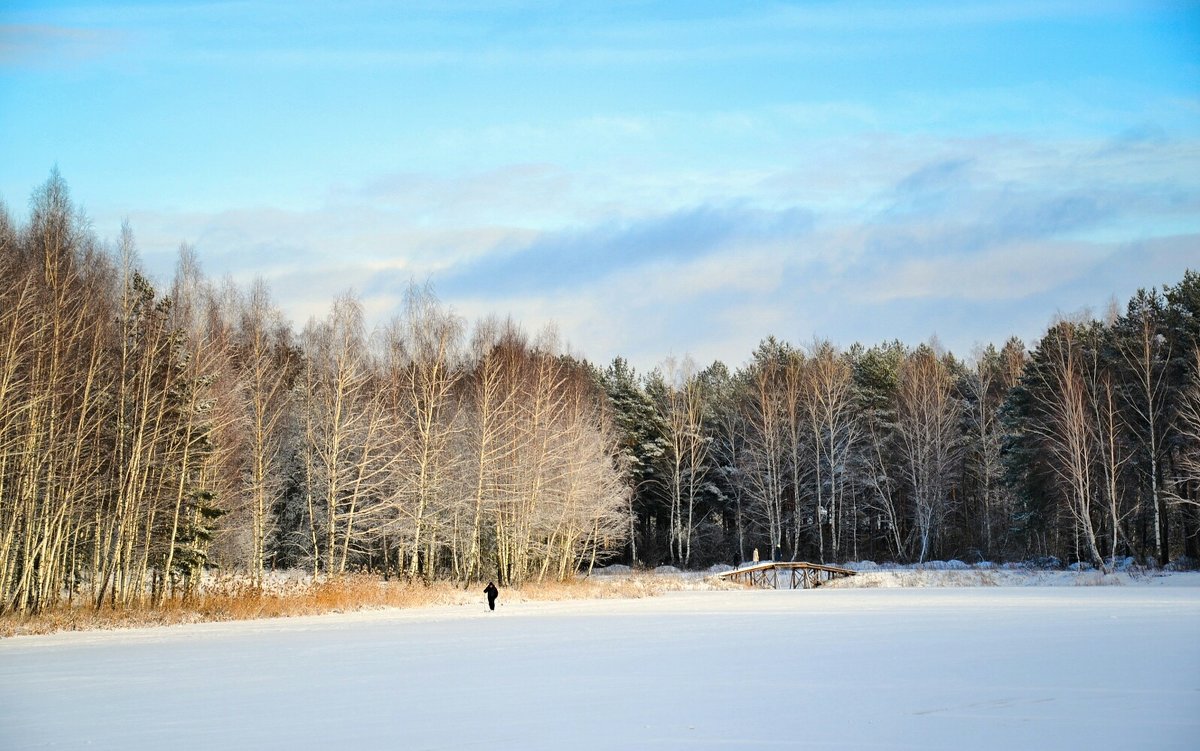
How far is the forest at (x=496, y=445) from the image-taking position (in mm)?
26500

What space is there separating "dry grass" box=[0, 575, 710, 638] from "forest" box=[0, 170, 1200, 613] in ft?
3.76

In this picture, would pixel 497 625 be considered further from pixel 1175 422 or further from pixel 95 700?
pixel 1175 422

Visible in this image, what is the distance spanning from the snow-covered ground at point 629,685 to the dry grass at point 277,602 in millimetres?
1869

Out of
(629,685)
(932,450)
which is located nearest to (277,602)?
(629,685)

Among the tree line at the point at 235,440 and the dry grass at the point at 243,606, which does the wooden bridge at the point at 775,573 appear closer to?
the tree line at the point at 235,440

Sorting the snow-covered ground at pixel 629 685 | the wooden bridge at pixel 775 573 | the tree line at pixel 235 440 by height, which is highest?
the tree line at pixel 235 440

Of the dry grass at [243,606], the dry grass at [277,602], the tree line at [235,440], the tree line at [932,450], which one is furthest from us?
the tree line at [932,450]

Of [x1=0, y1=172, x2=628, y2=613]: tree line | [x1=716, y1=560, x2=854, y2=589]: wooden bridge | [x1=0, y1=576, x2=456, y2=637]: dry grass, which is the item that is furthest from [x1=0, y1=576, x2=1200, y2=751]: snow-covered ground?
[x1=716, y1=560, x2=854, y2=589]: wooden bridge

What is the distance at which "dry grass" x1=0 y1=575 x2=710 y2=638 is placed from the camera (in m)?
22.4

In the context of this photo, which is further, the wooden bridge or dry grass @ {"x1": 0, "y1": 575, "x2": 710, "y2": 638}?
the wooden bridge

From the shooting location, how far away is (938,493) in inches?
2142

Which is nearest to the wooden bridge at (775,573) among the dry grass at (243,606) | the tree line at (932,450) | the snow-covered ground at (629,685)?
the tree line at (932,450)

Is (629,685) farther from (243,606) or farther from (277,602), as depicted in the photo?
(277,602)

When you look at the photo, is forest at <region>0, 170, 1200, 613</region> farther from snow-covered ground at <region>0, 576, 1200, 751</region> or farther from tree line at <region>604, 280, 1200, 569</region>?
snow-covered ground at <region>0, 576, 1200, 751</region>
